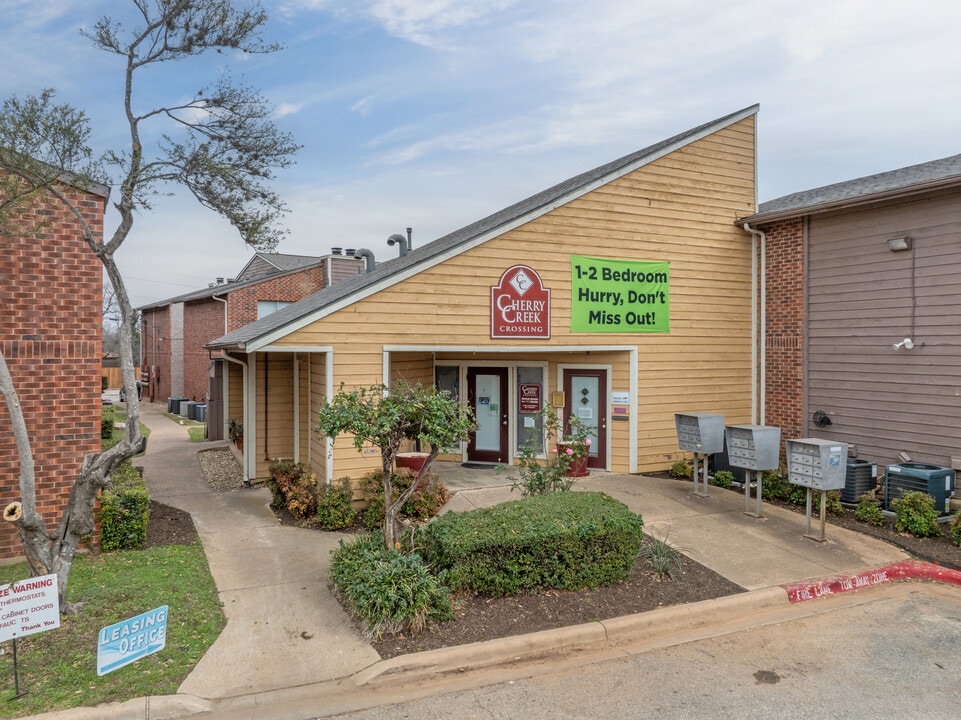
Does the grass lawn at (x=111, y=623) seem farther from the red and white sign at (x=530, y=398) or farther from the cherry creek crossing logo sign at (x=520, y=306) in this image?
the red and white sign at (x=530, y=398)

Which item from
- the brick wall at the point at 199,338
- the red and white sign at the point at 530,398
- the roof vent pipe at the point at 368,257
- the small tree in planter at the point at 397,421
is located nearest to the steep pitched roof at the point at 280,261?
the brick wall at the point at 199,338

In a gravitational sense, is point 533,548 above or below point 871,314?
below

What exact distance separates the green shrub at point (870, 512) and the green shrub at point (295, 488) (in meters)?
8.65

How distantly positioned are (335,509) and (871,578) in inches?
284

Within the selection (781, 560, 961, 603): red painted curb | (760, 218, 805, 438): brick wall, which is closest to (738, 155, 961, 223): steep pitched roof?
(760, 218, 805, 438): brick wall

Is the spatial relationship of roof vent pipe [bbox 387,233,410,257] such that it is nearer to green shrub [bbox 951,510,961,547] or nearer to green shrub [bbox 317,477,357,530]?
green shrub [bbox 317,477,357,530]

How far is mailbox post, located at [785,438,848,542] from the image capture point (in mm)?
8953

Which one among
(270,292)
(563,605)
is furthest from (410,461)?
(270,292)

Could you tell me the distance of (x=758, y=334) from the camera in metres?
14.0

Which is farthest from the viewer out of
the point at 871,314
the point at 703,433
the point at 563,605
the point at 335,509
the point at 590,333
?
the point at 590,333

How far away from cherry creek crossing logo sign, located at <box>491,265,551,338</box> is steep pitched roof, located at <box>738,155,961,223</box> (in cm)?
521

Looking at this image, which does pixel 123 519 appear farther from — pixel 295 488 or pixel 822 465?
pixel 822 465

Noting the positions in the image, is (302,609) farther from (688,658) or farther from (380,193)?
(380,193)

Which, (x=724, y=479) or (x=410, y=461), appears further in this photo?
(x=724, y=479)
